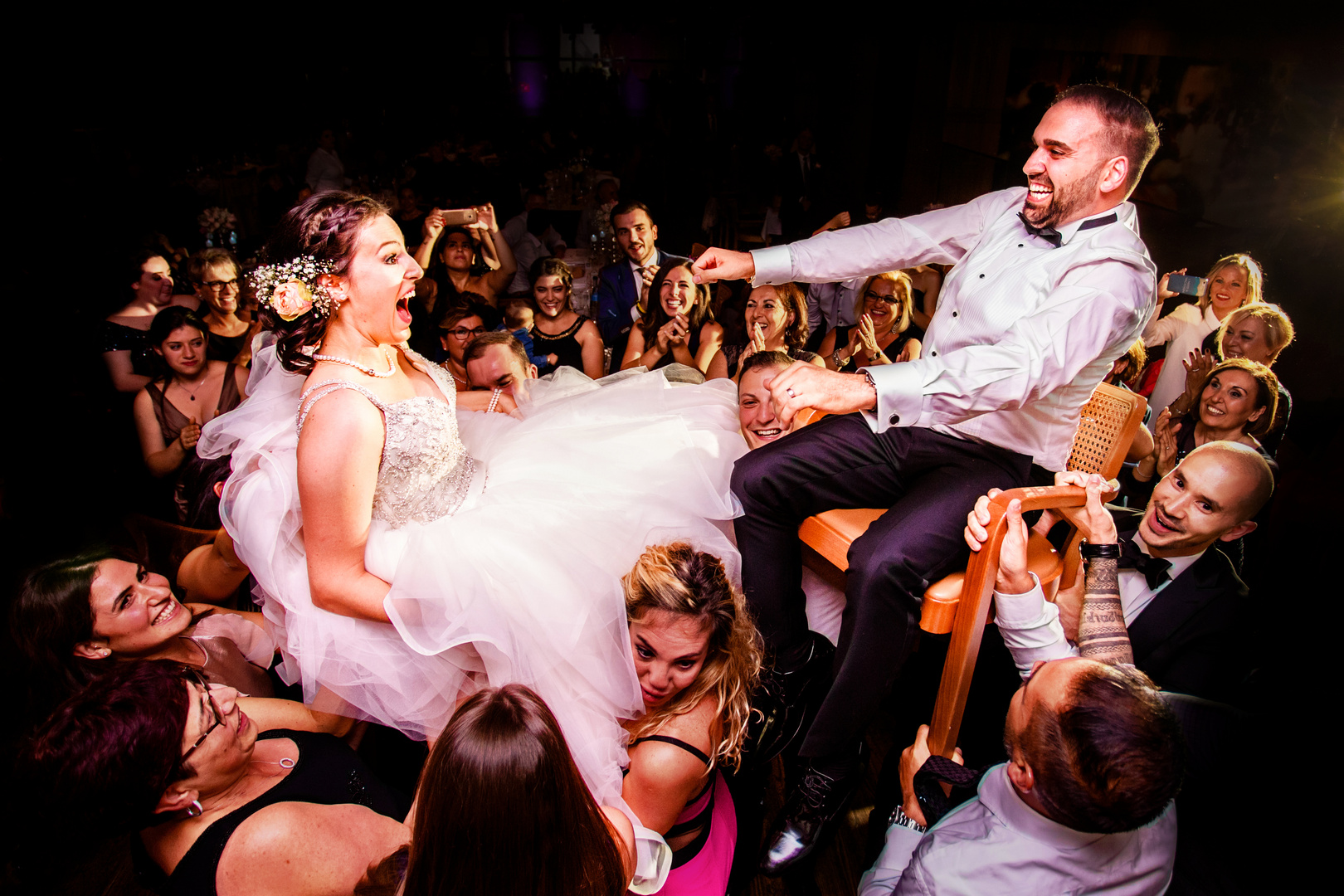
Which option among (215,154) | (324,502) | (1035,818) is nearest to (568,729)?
(324,502)

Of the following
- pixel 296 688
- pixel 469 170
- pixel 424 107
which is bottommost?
pixel 296 688

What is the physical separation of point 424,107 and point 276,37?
2.16 metres

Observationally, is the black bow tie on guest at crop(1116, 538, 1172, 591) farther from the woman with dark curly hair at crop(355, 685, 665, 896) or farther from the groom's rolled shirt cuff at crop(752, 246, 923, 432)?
the woman with dark curly hair at crop(355, 685, 665, 896)

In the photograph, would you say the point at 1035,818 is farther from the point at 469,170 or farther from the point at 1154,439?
the point at 469,170

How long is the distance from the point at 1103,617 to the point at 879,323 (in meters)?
2.71

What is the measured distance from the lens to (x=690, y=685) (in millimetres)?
1826

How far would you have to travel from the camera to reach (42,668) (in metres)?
1.86

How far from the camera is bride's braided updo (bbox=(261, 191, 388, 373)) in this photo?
5.66 ft

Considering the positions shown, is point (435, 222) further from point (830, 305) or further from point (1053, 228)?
point (830, 305)

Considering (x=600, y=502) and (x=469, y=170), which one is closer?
(x=600, y=502)

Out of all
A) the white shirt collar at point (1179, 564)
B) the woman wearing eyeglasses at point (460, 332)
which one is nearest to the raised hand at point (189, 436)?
the woman wearing eyeglasses at point (460, 332)

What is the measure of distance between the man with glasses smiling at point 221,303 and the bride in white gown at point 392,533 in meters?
2.21

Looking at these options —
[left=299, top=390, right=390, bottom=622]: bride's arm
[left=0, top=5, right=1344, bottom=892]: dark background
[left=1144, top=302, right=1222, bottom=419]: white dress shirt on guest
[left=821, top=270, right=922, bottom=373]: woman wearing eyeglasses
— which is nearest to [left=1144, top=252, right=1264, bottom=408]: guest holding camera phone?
[left=1144, top=302, right=1222, bottom=419]: white dress shirt on guest

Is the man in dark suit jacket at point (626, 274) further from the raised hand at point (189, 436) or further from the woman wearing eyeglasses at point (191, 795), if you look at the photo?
the woman wearing eyeglasses at point (191, 795)
